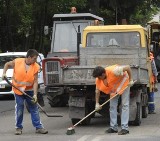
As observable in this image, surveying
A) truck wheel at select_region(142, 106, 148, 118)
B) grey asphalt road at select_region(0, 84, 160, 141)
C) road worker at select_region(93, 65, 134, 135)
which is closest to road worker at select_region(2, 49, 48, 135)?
grey asphalt road at select_region(0, 84, 160, 141)

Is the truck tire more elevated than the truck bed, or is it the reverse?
the truck bed

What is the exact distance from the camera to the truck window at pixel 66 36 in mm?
17172

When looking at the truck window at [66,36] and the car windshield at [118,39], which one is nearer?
the car windshield at [118,39]

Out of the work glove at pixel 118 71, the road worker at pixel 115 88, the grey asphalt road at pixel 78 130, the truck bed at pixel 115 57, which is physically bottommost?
the grey asphalt road at pixel 78 130

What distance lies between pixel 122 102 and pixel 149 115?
3.38 meters

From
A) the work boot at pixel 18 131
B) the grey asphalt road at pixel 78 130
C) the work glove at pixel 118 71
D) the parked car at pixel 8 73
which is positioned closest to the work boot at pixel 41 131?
the grey asphalt road at pixel 78 130

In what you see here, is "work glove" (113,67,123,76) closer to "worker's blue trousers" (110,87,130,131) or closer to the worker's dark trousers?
"worker's blue trousers" (110,87,130,131)

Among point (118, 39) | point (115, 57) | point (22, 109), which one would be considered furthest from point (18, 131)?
point (118, 39)

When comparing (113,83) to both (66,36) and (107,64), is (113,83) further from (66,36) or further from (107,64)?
(66,36)

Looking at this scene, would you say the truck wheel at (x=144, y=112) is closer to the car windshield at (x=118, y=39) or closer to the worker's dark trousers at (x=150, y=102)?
the worker's dark trousers at (x=150, y=102)

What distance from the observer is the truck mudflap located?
12.0 meters

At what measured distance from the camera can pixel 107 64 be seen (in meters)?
13.1

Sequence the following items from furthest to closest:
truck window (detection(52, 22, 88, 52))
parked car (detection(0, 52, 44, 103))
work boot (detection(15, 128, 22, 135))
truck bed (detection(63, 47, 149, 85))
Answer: parked car (detection(0, 52, 44, 103))
truck window (detection(52, 22, 88, 52))
truck bed (detection(63, 47, 149, 85))
work boot (detection(15, 128, 22, 135))

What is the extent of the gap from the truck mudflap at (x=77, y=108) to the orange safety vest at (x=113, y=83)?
121 cm
